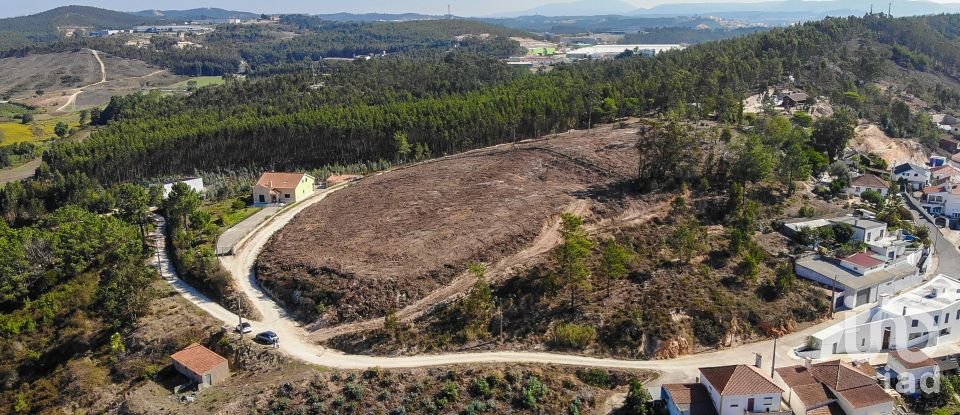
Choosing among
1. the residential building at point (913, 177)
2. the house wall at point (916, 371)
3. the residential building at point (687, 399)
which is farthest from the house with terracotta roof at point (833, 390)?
the residential building at point (913, 177)

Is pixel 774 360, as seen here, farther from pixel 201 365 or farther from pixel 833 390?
pixel 201 365

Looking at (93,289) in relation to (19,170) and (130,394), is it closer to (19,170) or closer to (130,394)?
(130,394)

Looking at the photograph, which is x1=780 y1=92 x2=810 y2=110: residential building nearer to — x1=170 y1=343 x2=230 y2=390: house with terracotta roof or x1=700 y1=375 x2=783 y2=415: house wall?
x1=700 y1=375 x2=783 y2=415: house wall

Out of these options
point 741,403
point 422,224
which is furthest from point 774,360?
point 422,224

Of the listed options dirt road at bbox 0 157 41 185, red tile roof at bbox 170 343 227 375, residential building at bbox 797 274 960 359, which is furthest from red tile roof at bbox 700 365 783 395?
dirt road at bbox 0 157 41 185

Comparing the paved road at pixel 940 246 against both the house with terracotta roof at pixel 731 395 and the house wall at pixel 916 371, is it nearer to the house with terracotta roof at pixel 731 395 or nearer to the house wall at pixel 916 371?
the house wall at pixel 916 371

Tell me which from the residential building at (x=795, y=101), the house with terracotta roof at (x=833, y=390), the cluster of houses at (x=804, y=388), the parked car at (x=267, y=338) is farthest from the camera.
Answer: the residential building at (x=795, y=101)
